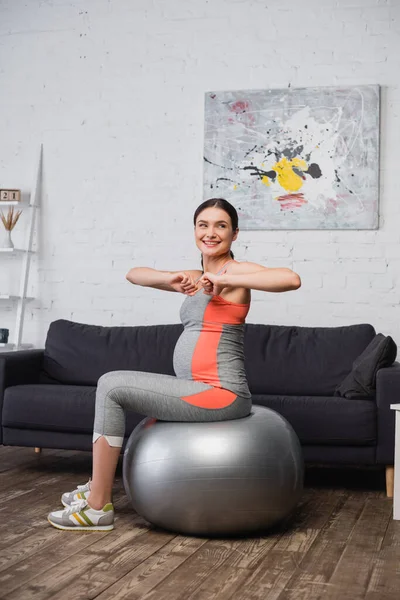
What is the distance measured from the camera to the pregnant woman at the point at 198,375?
3002mm

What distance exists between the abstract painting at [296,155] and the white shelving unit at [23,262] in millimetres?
1140

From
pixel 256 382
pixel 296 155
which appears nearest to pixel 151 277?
pixel 256 382

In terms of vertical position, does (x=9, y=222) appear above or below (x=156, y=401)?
above

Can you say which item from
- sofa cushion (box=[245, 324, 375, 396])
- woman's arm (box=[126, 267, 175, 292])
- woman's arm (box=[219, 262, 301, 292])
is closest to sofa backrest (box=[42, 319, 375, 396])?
sofa cushion (box=[245, 324, 375, 396])

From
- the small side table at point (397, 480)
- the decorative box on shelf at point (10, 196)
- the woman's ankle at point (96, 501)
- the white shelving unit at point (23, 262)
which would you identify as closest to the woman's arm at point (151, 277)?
the woman's ankle at point (96, 501)

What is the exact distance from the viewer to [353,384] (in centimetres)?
403

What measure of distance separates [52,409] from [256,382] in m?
1.10

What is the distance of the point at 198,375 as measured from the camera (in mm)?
3080

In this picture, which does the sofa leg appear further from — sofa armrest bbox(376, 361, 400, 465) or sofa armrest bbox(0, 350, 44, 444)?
sofa armrest bbox(0, 350, 44, 444)

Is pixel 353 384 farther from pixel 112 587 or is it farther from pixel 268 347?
pixel 112 587

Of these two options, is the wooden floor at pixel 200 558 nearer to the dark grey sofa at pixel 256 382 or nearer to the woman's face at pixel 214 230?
the dark grey sofa at pixel 256 382

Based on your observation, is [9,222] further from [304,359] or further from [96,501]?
[96,501]

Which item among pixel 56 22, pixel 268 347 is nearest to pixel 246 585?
pixel 268 347

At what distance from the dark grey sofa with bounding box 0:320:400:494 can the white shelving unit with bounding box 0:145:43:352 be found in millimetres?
496
